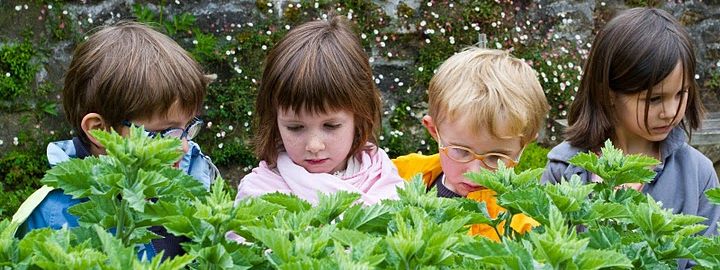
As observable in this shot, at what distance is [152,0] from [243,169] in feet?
3.22

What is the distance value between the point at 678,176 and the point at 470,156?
2.78 feet

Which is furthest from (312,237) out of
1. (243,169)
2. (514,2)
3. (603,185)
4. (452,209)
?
(514,2)

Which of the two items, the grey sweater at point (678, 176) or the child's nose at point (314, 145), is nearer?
the child's nose at point (314, 145)

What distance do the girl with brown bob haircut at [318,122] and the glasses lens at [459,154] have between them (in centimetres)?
18

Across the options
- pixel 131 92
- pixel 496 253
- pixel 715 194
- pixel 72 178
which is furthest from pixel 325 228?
pixel 131 92

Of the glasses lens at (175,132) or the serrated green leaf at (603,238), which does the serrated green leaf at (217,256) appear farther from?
the glasses lens at (175,132)

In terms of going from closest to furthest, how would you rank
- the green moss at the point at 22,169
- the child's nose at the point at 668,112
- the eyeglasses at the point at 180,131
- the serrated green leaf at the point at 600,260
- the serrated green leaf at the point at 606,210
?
the serrated green leaf at the point at 600,260 → the serrated green leaf at the point at 606,210 → the eyeglasses at the point at 180,131 → the child's nose at the point at 668,112 → the green moss at the point at 22,169

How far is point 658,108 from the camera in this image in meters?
3.05

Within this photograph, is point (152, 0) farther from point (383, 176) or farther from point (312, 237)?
point (312, 237)

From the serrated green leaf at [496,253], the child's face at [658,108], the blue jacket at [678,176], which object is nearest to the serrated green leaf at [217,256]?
the serrated green leaf at [496,253]

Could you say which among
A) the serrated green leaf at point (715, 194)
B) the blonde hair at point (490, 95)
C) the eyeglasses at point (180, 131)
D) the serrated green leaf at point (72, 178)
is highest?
the serrated green leaf at point (72, 178)

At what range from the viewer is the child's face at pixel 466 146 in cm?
267

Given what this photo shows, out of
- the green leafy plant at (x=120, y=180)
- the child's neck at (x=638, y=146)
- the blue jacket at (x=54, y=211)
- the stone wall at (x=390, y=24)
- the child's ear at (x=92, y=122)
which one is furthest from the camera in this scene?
the stone wall at (x=390, y=24)

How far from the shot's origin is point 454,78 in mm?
2844
